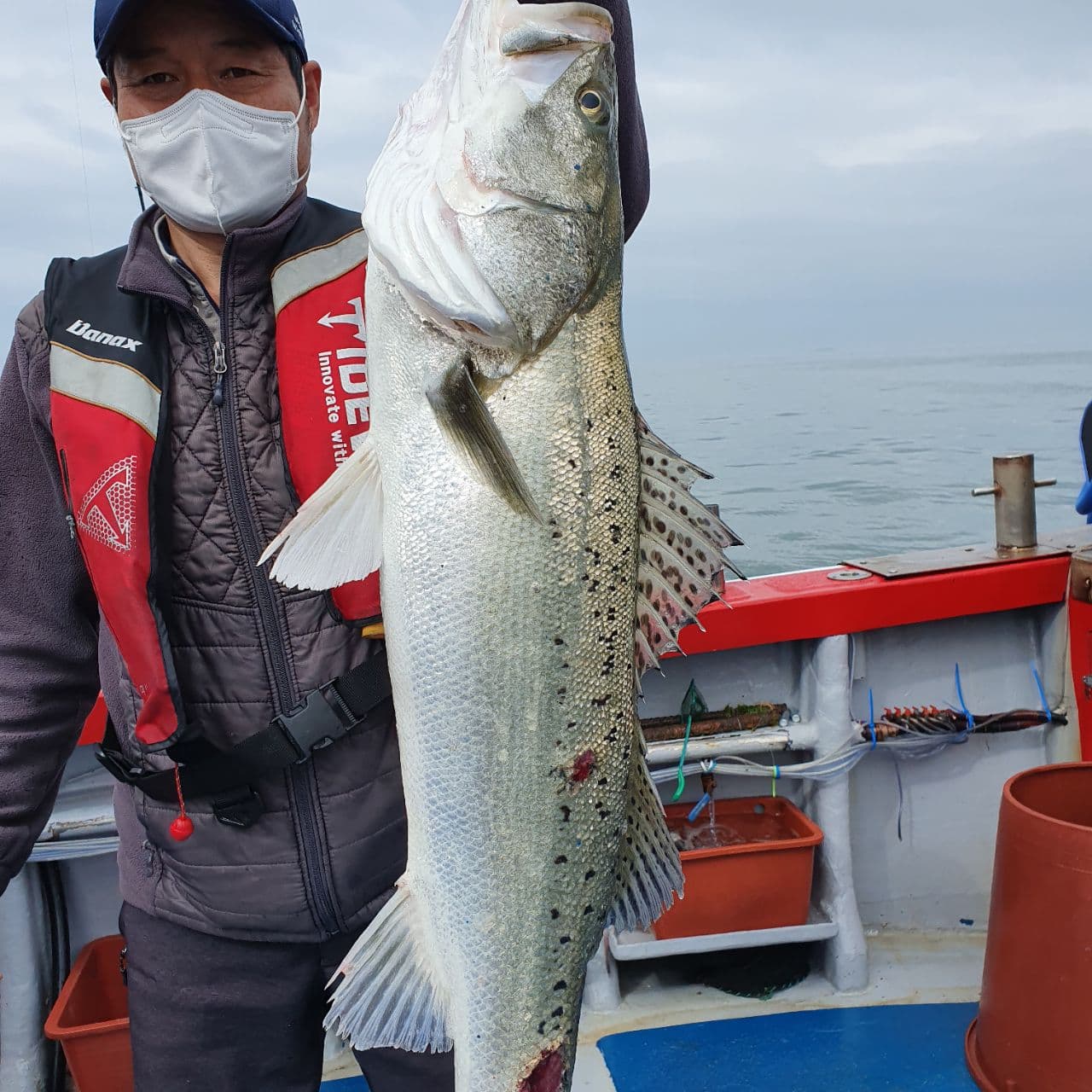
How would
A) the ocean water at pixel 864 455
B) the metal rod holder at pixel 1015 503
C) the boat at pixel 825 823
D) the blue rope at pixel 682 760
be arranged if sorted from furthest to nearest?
the ocean water at pixel 864 455 < the metal rod holder at pixel 1015 503 < the blue rope at pixel 682 760 < the boat at pixel 825 823

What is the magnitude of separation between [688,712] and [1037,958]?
54.7 inches

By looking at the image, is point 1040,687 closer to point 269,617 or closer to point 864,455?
point 269,617

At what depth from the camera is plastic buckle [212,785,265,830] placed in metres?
1.83

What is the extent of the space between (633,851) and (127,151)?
1571mm

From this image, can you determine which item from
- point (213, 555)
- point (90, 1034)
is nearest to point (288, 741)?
point (213, 555)

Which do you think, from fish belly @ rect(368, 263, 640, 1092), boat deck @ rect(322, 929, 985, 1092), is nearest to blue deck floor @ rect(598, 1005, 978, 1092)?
boat deck @ rect(322, 929, 985, 1092)

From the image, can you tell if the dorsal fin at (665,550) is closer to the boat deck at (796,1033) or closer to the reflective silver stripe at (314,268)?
the reflective silver stripe at (314,268)

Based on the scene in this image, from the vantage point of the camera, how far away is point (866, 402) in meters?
22.3

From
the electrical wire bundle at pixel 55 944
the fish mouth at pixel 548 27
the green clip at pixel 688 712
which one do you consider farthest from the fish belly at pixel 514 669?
the electrical wire bundle at pixel 55 944

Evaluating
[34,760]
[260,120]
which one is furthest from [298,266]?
[34,760]

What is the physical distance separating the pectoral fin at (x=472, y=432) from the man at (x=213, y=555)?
353mm

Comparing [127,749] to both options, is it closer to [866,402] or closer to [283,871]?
[283,871]

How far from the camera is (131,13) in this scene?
1600mm

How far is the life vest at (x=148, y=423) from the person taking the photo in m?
1.74
